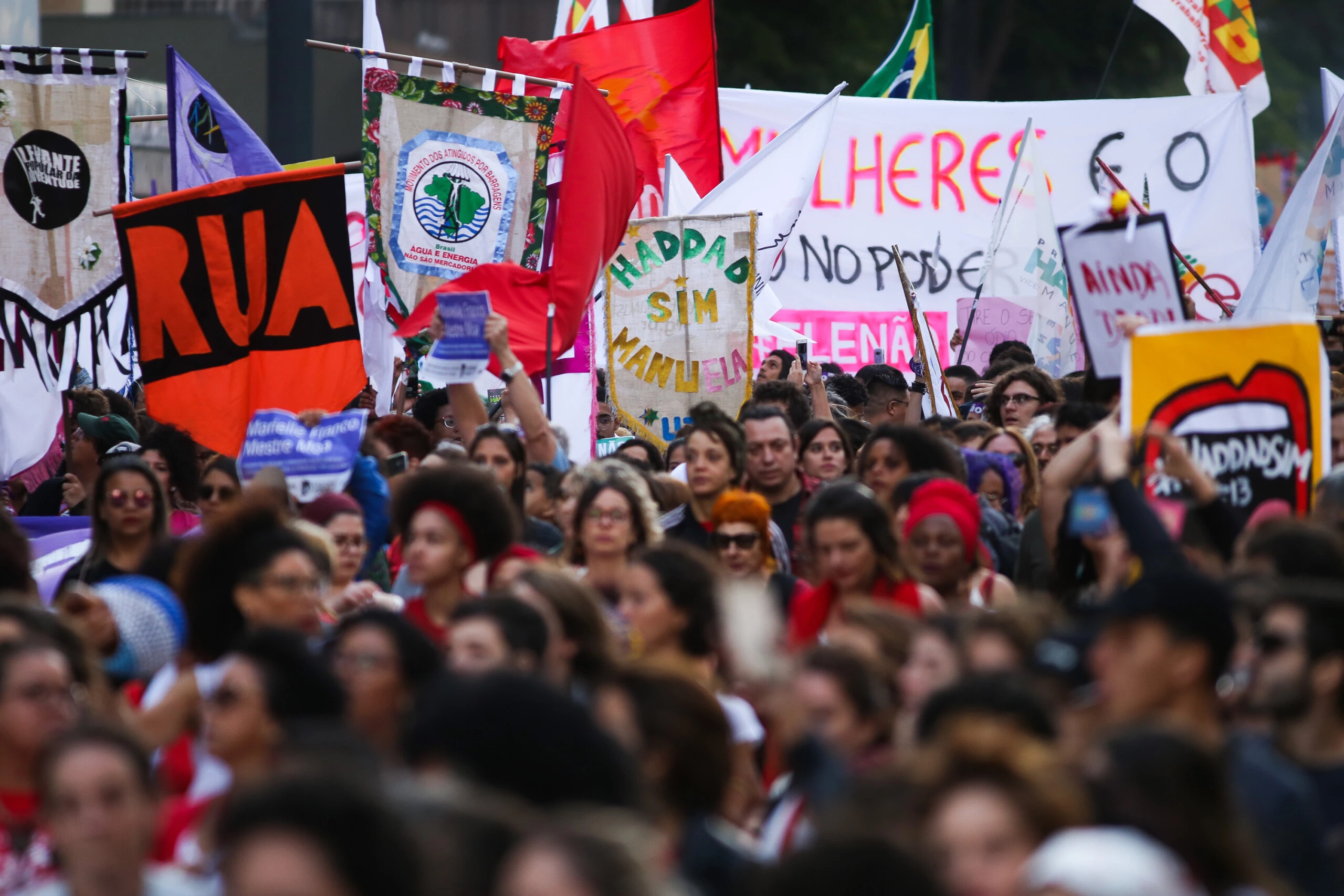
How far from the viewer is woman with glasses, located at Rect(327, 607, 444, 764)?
365cm

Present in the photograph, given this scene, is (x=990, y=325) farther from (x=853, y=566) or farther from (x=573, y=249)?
(x=853, y=566)

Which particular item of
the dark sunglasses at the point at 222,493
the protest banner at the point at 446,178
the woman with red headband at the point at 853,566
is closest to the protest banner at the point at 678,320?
the protest banner at the point at 446,178

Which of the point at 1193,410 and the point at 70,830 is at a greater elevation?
the point at 1193,410

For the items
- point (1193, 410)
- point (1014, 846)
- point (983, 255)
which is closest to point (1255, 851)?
point (1014, 846)

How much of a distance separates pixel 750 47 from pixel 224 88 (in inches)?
307

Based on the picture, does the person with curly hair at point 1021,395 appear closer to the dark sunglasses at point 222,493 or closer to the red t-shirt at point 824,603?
the red t-shirt at point 824,603

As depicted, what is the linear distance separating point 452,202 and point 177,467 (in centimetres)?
182

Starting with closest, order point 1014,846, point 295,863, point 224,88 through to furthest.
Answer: point 295,863 → point 1014,846 → point 224,88

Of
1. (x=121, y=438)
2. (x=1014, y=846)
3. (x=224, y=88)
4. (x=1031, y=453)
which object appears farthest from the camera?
(x=224, y=88)

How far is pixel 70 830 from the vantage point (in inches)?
111

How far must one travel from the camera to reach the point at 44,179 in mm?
7969

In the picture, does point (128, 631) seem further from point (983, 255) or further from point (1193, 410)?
point (983, 255)

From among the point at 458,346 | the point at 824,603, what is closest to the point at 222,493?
the point at 458,346

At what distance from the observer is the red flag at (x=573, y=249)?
24.9 feet
